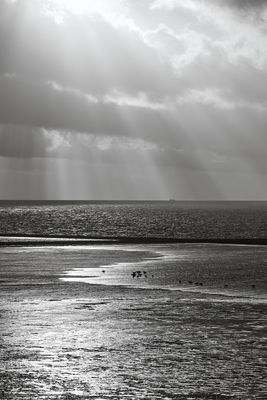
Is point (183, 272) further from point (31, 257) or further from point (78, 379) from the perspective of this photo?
point (78, 379)

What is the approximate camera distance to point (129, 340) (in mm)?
20641

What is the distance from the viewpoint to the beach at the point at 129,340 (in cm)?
1535

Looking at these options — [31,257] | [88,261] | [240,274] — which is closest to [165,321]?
[240,274]

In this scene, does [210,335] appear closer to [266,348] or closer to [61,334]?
[266,348]

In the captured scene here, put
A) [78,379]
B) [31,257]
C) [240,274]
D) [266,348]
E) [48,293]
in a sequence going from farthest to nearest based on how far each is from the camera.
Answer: [31,257], [240,274], [48,293], [266,348], [78,379]

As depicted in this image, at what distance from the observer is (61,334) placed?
21.3 meters

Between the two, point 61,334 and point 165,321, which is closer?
point 61,334

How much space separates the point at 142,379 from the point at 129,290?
17.4 meters

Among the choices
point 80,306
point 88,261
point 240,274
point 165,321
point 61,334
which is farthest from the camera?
point 88,261

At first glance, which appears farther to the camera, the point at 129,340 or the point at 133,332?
the point at 133,332

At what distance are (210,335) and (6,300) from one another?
11.4 m

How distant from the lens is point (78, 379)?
15922 mm

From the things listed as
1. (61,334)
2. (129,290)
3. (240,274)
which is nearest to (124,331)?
(61,334)

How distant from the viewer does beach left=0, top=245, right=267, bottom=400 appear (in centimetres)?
1535
